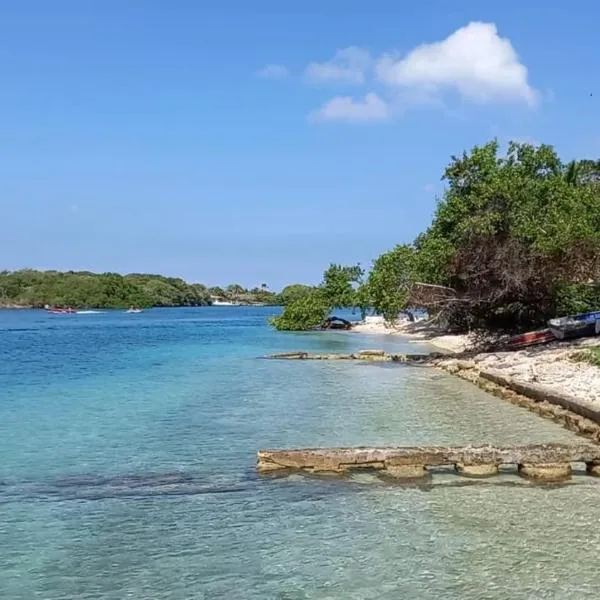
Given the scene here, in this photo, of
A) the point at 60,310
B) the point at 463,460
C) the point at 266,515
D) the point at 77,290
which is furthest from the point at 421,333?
the point at 77,290

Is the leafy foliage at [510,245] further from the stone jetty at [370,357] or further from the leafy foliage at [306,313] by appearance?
the leafy foliage at [306,313]

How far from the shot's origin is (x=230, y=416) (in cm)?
1808

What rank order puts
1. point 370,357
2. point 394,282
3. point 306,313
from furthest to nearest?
point 306,313, point 370,357, point 394,282

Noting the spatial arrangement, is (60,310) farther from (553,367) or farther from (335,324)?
(553,367)

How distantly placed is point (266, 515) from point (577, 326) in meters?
21.6

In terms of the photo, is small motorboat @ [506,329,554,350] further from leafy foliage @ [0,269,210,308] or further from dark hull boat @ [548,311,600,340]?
leafy foliage @ [0,269,210,308]

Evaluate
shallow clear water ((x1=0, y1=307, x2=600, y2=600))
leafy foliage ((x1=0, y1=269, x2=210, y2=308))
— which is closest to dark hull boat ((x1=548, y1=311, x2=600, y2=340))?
shallow clear water ((x1=0, y1=307, x2=600, y2=600))

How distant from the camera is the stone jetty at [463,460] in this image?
10891mm

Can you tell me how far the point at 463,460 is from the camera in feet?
36.1

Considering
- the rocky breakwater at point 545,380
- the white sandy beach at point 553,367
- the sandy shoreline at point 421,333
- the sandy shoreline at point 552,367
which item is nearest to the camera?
the rocky breakwater at point 545,380

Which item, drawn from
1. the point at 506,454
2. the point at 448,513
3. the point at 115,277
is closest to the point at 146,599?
the point at 448,513

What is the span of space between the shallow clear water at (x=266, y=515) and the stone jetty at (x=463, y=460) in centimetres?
31

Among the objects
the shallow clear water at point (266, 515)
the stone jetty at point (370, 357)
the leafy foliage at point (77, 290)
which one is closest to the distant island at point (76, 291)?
the leafy foliage at point (77, 290)

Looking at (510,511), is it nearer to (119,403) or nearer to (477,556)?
(477,556)
